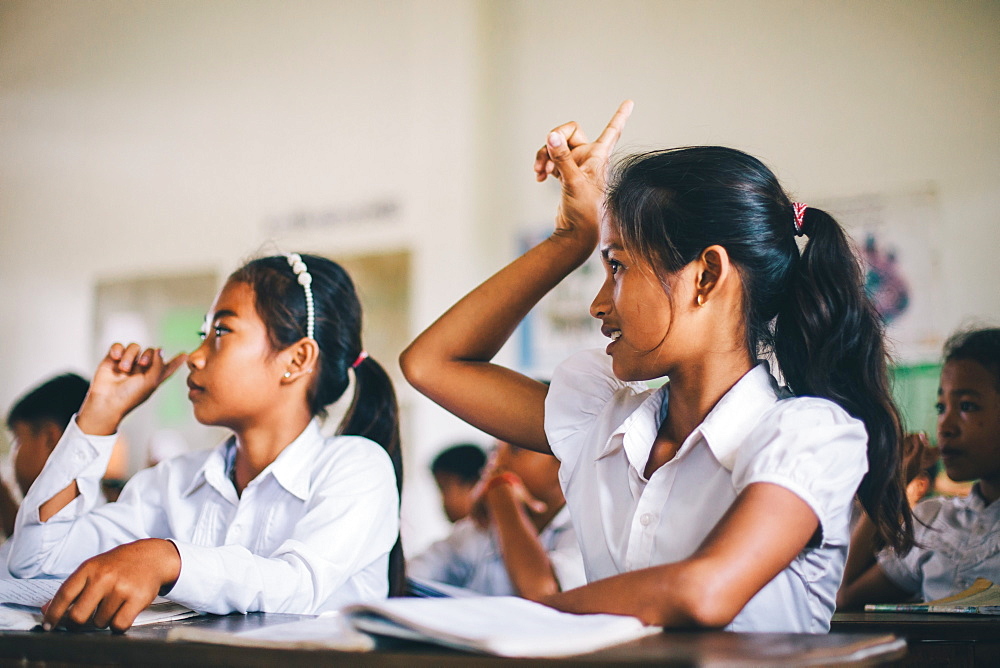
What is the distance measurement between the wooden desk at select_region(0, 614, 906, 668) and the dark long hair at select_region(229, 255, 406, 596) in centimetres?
80

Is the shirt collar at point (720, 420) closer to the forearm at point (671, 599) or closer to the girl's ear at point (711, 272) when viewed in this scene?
the girl's ear at point (711, 272)

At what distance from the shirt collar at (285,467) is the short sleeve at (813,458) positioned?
0.72 meters

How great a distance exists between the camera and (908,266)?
3336 mm

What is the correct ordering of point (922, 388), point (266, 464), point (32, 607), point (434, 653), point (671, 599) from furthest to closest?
1. point (922, 388)
2. point (266, 464)
3. point (32, 607)
4. point (671, 599)
5. point (434, 653)

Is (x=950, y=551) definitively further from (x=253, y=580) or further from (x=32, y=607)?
(x=32, y=607)

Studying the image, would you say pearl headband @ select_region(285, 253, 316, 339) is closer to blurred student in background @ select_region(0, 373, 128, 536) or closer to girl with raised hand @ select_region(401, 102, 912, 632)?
girl with raised hand @ select_region(401, 102, 912, 632)

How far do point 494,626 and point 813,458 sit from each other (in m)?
0.39

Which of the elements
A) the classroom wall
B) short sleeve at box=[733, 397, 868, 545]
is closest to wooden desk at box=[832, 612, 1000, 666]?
short sleeve at box=[733, 397, 868, 545]

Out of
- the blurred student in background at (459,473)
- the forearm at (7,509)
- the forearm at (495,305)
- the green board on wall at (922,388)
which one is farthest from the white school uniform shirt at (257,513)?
the green board on wall at (922,388)

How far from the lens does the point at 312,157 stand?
4.56m

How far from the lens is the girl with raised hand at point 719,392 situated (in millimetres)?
878

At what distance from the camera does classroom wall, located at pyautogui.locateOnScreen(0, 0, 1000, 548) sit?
11.1 feet

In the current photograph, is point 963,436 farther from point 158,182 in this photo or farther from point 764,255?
point 158,182

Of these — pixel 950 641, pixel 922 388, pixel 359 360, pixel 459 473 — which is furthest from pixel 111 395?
pixel 922 388
